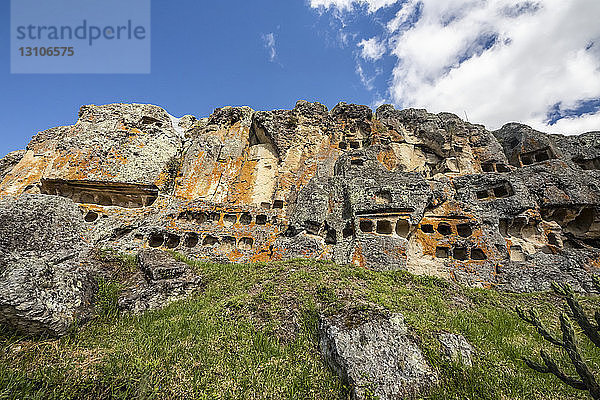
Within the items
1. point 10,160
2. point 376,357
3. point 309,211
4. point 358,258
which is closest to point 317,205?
point 309,211

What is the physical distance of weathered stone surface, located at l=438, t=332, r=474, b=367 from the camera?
586 cm

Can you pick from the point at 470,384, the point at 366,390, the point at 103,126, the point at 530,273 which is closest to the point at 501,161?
the point at 530,273

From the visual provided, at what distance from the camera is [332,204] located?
56.6 ft

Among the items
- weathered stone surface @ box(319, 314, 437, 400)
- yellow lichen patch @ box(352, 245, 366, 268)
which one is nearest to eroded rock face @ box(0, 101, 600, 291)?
yellow lichen patch @ box(352, 245, 366, 268)

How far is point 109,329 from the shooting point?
6676mm

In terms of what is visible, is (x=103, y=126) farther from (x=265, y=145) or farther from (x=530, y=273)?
(x=530, y=273)

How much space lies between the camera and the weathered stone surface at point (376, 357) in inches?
197

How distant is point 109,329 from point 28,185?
60.3ft

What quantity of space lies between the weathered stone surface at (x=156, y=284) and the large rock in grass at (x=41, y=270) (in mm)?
1149

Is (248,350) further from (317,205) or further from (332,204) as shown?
(332,204)

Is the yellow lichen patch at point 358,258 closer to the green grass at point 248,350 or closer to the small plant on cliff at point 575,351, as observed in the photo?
the green grass at point 248,350

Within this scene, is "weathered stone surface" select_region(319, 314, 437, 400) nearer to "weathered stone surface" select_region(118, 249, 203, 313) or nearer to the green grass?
the green grass

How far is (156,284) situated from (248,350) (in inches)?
192

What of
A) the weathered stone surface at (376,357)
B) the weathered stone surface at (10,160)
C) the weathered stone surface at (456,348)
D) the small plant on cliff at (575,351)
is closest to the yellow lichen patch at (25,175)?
the weathered stone surface at (10,160)
